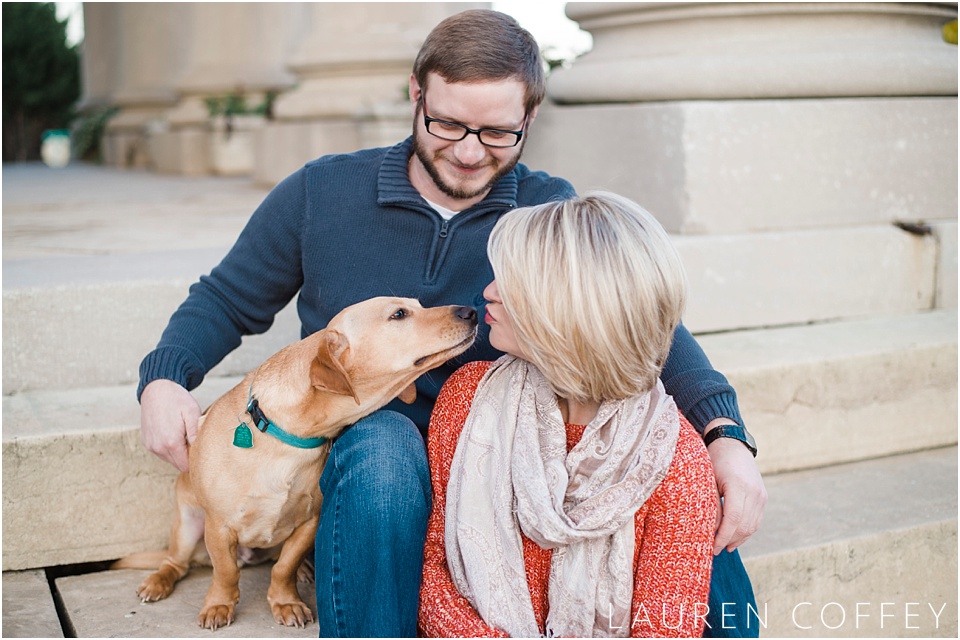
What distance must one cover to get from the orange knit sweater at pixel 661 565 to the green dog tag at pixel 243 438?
513mm

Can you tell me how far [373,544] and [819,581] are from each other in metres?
1.47

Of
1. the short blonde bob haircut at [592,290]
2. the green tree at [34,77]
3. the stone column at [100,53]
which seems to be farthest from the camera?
the green tree at [34,77]

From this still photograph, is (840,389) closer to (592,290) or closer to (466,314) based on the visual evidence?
(466,314)

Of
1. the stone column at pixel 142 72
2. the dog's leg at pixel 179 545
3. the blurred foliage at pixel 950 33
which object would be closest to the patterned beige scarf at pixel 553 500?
the dog's leg at pixel 179 545

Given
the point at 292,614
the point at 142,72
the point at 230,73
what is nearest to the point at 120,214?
the point at 230,73

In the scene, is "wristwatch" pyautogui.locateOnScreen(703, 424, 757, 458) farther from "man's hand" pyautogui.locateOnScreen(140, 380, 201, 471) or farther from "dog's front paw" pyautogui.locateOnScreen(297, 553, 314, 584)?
"man's hand" pyautogui.locateOnScreen(140, 380, 201, 471)

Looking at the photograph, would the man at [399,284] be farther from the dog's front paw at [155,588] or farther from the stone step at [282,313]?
the stone step at [282,313]

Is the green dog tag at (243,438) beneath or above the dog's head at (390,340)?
beneath

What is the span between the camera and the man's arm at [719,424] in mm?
2229

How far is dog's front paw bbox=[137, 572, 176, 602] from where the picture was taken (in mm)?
2658

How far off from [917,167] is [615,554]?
2789 millimetres

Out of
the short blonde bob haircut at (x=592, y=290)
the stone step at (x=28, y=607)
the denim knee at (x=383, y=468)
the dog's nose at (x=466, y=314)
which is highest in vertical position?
the short blonde bob haircut at (x=592, y=290)

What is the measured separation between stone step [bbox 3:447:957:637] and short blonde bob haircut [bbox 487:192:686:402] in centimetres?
98

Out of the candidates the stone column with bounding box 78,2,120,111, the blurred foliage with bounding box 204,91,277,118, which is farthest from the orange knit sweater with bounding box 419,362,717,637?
the stone column with bounding box 78,2,120,111
